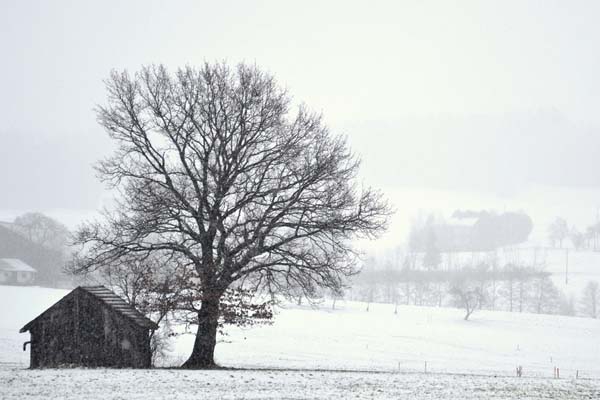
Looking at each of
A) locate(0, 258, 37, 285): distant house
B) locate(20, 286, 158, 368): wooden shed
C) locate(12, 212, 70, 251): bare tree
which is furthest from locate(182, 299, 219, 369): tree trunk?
locate(12, 212, 70, 251): bare tree

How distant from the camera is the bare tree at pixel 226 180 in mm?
25359

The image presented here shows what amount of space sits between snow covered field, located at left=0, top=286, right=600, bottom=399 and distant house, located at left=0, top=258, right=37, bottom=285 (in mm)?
21822

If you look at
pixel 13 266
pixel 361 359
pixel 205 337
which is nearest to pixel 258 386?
pixel 205 337

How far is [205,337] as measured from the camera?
84.6ft

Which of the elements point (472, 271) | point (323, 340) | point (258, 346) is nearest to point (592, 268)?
point (472, 271)

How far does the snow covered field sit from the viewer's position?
18062 millimetres

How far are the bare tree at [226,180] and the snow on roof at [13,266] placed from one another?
308 feet

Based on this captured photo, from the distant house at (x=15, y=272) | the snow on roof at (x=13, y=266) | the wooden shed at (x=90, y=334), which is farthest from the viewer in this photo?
the snow on roof at (x=13, y=266)

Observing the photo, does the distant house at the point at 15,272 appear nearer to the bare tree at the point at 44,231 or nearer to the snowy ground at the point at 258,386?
the bare tree at the point at 44,231

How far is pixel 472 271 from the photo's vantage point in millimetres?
147750

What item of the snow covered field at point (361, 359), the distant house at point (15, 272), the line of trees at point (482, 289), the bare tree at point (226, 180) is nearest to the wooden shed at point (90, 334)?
the snow covered field at point (361, 359)

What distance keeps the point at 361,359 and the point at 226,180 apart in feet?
90.3

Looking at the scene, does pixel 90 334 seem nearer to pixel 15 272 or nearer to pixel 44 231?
pixel 15 272

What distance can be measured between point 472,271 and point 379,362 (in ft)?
347
